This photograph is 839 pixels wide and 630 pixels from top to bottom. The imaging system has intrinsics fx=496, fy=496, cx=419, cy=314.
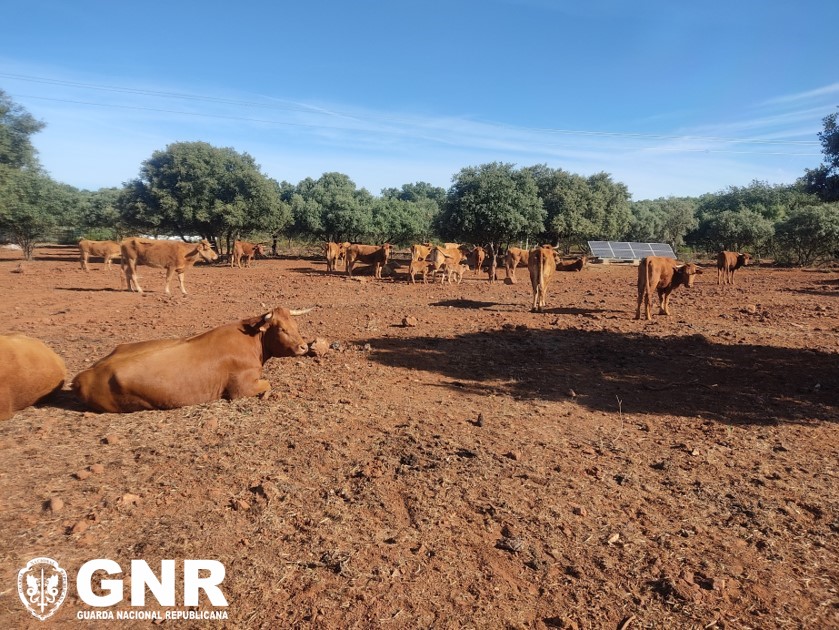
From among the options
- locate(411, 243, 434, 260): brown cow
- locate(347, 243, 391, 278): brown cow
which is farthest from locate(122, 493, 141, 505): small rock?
locate(347, 243, 391, 278): brown cow

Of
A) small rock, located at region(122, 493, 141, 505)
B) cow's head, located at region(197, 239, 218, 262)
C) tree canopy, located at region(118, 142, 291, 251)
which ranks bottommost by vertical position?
small rock, located at region(122, 493, 141, 505)

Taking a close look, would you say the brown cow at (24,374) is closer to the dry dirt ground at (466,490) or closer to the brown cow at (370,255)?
the dry dirt ground at (466,490)

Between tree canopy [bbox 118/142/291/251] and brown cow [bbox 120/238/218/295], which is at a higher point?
tree canopy [bbox 118/142/291/251]

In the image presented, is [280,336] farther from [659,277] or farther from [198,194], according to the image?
[198,194]

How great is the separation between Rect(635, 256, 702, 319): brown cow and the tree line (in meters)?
3.50

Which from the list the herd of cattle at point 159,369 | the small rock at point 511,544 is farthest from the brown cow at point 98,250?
the small rock at point 511,544

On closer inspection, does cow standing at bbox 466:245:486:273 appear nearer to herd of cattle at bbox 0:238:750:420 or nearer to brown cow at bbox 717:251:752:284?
brown cow at bbox 717:251:752:284

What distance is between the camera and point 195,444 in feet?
17.4

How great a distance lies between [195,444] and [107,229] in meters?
76.1

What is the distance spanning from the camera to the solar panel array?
143ft

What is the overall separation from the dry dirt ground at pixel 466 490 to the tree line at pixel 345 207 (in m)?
7.42

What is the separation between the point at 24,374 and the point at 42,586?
143 inches

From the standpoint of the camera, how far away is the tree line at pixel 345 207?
28.8 m

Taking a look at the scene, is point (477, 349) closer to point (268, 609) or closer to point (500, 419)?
point (500, 419)
